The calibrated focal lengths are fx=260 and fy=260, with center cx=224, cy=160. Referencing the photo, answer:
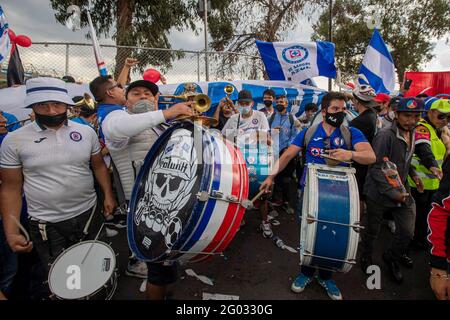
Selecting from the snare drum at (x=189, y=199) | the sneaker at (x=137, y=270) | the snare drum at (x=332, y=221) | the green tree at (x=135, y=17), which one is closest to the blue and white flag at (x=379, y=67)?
the snare drum at (x=332, y=221)

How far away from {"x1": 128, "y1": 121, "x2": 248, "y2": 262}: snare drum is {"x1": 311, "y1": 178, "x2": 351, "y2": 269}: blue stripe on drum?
0.86 metres

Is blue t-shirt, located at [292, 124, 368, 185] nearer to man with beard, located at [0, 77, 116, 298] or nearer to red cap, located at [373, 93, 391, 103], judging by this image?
man with beard, located at [0, 77, 116, 298]

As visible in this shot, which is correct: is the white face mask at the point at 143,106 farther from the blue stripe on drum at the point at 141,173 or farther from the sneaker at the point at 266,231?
the sneaker at the point at 266,231

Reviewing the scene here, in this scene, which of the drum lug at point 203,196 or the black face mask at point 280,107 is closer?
the drum lug at point 203,196

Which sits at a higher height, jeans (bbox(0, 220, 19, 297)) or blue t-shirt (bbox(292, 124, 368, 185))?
blue t-shirt (bbox(292, 124, 368, 185))

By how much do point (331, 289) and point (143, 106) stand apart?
264 centimetres

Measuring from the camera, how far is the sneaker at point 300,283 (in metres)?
2.83

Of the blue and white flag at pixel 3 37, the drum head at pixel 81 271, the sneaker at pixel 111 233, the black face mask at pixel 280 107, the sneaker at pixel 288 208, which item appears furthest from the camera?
the black face mask at pixel 280 107

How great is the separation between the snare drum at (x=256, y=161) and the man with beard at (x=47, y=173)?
156cm

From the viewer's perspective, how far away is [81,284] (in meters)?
2.05

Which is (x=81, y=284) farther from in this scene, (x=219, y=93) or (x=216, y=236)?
(x=219, y=93)

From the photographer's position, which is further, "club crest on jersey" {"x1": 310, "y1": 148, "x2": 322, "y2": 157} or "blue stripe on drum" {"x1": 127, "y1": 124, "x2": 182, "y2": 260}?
"club crest on jersey" {"x1": 310, "y1": 148, "x2": 322, "y2": 157}

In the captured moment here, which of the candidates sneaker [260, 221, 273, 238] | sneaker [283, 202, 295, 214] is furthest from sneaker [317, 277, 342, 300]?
sneaker [283, 202, 295, 214]

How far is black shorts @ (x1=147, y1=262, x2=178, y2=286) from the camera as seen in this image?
2.05 meters
